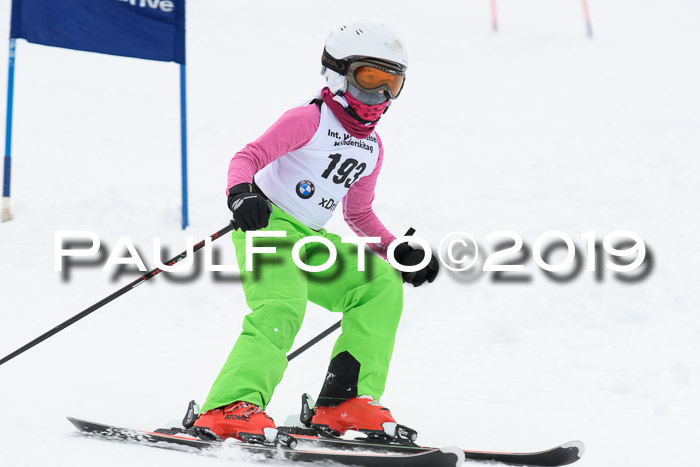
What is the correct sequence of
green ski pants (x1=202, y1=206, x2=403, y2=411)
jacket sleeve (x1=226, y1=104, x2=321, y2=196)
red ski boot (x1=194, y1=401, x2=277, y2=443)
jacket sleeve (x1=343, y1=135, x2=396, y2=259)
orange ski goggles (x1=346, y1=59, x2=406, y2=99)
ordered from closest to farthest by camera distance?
1. red ski boot (x1=194, y1=401, x2=277, y2=443)
2. green ski pants (x1=202, y1=206, x2=403, y2=411)
3. jacket sleeve (x1=226, y1=104, x2=321, y2=196)
4. orange ski goggles (x1=346, y1=59, x2=406, y2=99)
5. jacket sleeve (x1=343, y1=135, x2=396, y2=259)

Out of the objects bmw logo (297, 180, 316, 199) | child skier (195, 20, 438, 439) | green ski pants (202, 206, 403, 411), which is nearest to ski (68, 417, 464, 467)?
green ski pants (202, 206, 403, 411)

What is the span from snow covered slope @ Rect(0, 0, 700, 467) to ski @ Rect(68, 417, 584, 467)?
107mm

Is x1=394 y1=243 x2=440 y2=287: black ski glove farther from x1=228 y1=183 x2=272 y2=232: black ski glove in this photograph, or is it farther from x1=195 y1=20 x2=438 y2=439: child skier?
x1=228 y1=183 x2=272 y2=232: black ski glove

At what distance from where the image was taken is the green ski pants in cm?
296

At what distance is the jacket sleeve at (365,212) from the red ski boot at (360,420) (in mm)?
887

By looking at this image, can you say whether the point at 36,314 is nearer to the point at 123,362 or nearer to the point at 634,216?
Answer: the point at 123,362

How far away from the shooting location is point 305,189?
A: 11.5ft

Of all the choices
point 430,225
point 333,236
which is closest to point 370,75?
point 333,236

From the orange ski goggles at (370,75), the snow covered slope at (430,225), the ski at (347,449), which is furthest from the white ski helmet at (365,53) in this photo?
the snow covered slope at (430,225)

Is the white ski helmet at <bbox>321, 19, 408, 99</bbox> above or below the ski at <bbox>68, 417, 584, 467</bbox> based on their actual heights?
above

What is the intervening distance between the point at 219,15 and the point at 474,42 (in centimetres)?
524

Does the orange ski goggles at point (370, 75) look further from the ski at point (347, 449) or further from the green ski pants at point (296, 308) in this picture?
the ski at point (347, 449)

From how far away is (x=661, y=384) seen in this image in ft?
14.3

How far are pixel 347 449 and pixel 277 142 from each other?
4.54ft
